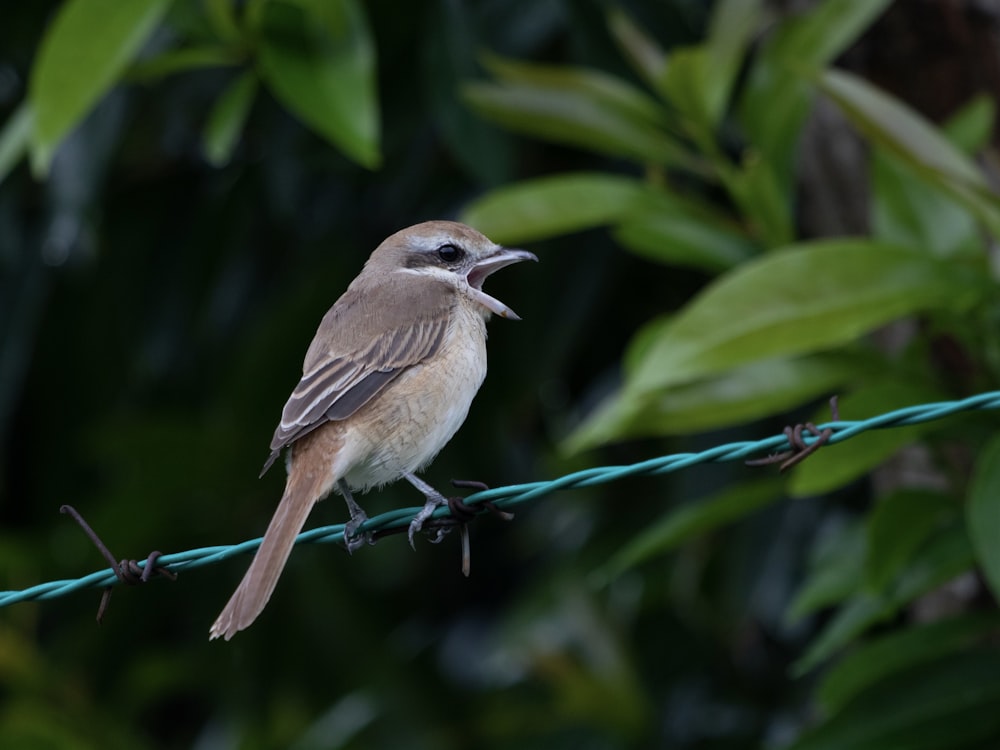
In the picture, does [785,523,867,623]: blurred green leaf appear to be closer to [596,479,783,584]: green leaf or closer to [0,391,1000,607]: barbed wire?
[596,479,783,584]: green leaf

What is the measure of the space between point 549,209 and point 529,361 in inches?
49.5

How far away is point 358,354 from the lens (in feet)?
11.8

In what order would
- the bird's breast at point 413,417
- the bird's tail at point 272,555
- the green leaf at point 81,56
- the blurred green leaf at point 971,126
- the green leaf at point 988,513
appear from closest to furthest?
the bird's tail at point 272,555 → the green leaf at point 988,513 → the bird's breast at point 413,417 → the green leaf at point 81,56 → the blurred green leaf at point 971,126

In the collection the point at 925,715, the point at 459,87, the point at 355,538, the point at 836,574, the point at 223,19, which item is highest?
the point at 223,19

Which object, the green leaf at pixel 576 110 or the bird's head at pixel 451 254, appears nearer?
the bird's head at pixel 451 254

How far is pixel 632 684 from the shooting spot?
5602 millimetres

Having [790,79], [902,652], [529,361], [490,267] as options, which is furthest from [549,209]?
[902,652]

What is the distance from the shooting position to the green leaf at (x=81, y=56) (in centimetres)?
376

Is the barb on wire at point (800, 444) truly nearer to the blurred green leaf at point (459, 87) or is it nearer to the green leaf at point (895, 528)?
the green leaf at point (895, 528)

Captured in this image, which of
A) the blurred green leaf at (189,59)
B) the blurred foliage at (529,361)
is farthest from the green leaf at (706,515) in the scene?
the blurred green leaf at (189,59)

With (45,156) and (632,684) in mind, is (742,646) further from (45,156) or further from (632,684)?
(45,156)

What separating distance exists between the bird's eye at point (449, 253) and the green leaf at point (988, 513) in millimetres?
1592

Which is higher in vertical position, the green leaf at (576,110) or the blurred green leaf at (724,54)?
the blurred green leaf at (724,54)

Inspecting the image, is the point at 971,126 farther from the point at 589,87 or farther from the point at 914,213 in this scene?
the point at 589,87
